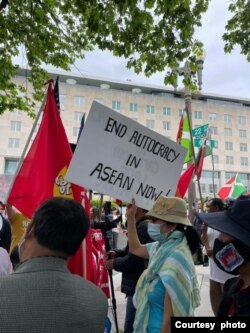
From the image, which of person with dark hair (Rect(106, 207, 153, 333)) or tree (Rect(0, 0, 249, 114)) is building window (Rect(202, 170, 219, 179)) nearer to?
tree (Rect(0, 0, 249, 114))

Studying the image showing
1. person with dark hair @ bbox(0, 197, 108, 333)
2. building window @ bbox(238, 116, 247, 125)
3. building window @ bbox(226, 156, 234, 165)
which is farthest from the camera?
building window @ bbox(238, 116, 247, 125)

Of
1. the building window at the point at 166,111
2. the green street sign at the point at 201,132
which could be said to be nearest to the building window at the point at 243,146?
the building window at the point at 166,111

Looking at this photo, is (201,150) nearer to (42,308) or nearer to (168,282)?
(168,282)

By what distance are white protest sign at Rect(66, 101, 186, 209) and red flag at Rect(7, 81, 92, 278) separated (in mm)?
496

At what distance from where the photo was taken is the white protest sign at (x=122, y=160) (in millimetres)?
2564

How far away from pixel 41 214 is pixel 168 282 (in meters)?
1.00

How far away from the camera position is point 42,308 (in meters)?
1.22

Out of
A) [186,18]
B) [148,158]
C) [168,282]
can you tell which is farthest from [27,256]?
[186,18]

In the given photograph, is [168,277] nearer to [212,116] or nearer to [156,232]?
[156,232]

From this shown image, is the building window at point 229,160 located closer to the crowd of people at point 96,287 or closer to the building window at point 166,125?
the building window at point 166,125

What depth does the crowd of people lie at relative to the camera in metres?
1.22

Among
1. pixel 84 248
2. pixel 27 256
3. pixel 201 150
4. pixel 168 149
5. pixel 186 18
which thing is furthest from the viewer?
pixel 201 150

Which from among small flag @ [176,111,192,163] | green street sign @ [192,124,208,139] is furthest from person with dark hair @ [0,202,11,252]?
green street sign @ [192,124,208,139]

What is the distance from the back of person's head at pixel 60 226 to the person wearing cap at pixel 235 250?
0.73 metres
